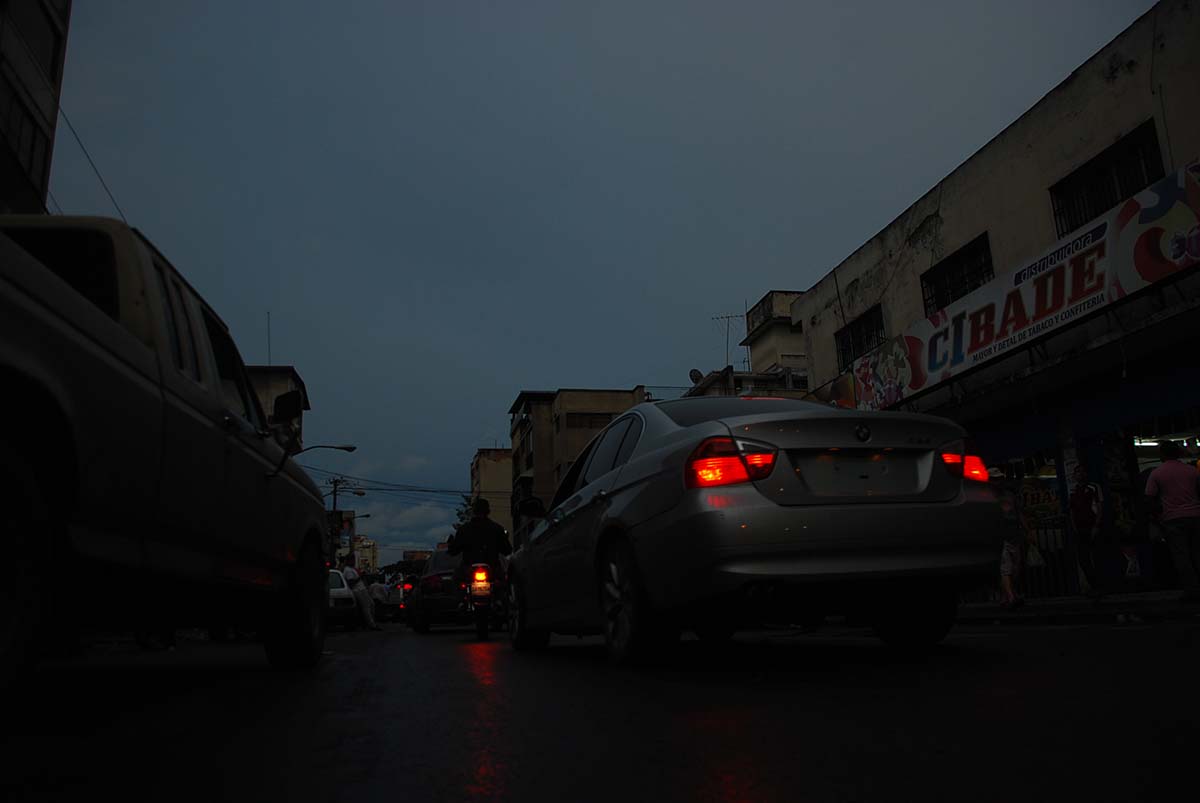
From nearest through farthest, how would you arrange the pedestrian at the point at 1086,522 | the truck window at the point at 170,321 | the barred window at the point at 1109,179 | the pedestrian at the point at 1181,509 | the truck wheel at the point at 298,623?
the truck window at the point at 170,321, the truck wheel at the point at 298,623, the pedestrian at the point at 1181,509, the pedestrian at the point at 1086,522, the barred window at the point at 1109,179

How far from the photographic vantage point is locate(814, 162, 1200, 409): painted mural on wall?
442 inches

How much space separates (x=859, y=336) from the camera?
69.3 ft

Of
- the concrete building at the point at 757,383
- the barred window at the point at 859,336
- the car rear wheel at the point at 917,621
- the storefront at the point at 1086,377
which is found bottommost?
the car rear wheel at the point at 917,621

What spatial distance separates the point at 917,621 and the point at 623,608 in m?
1.68

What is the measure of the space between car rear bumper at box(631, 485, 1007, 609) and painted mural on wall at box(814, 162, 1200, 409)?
886 cm

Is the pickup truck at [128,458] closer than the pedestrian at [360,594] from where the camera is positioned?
Yes

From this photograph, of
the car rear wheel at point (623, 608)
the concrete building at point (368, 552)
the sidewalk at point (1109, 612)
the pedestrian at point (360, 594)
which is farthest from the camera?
the concrete building at point (368, 552)

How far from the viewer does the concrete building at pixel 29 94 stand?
20172 millimetres

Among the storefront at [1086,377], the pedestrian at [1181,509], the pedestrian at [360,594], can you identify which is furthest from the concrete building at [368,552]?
the pedestrian at [1181,509]

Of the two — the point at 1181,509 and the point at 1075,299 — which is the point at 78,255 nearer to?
the point at 1181,509

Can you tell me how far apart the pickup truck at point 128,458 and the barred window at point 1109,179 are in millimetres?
12925

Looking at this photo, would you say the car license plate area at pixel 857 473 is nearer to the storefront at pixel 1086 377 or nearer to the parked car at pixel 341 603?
the storefront at pixel 1086 377

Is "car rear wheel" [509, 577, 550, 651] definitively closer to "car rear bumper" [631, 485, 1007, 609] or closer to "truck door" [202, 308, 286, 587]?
"truck door" [202, 308, 286, 587]

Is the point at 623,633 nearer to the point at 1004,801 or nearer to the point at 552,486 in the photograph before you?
the point at 1004,801
